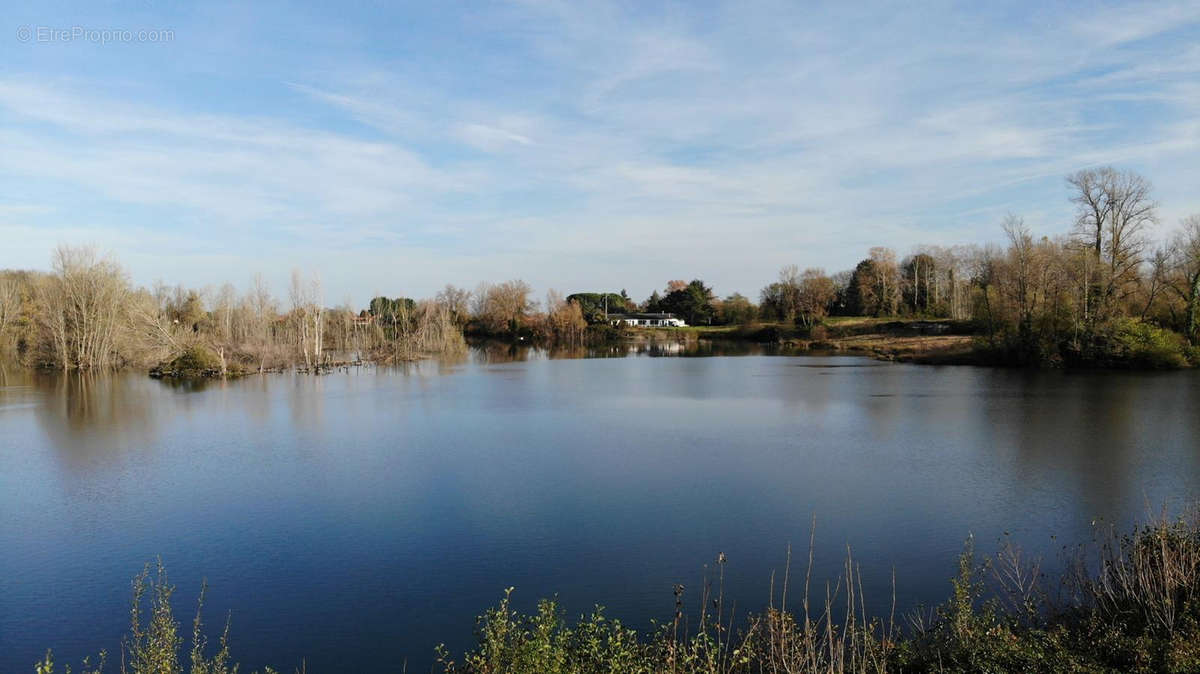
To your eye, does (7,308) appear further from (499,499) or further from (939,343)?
(939,343)

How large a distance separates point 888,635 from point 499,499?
7.02m

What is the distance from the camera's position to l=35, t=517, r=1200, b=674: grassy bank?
5.33 metres

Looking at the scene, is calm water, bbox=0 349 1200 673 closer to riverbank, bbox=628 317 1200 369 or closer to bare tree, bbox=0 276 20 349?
riverbank, bbox=628 317 1200 369

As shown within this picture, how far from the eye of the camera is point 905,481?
13.0 meters

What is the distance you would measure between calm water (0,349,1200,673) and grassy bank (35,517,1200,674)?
1.79 ft

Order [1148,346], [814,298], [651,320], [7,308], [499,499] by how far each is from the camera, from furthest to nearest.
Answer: [651,320] < [814,298] < [7,308] < [1148,346] < [499,499]

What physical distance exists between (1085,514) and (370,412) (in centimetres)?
1981

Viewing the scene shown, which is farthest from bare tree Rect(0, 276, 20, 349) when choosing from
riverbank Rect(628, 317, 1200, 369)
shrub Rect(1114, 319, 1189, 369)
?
shrub Rect(1114, 319, 1189, 369)

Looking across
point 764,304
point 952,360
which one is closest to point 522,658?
point 952,360

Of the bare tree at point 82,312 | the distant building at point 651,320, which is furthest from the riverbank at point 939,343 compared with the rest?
the bare tree at point 82,312

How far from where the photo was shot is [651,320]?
99.7 meters

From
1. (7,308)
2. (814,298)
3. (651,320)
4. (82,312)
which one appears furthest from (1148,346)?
(651,320)

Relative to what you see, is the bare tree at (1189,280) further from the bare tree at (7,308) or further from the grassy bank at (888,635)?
the bare tree at (7,308)

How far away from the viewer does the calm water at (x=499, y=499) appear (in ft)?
26.5
